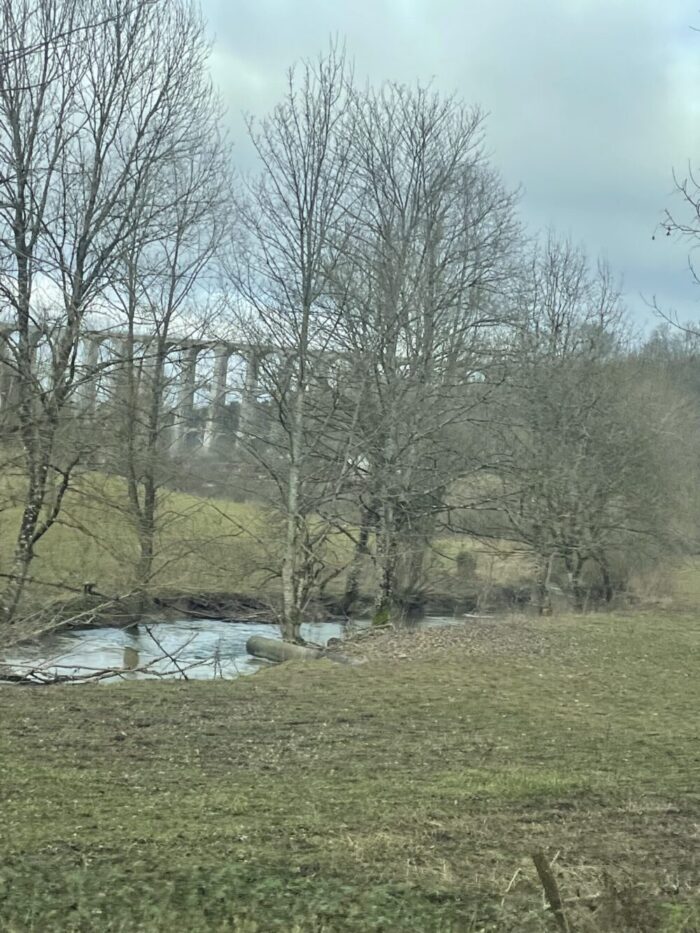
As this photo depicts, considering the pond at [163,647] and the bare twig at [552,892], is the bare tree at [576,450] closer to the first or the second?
the pond at [163,647]

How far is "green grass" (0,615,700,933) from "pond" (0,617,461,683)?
4.05 meters

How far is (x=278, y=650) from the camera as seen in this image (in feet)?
55.2

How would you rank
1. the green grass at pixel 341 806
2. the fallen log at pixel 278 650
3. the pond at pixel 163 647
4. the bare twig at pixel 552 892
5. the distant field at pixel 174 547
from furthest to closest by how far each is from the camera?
the distant field at pixel 174 547 < the fallen log at pixel 278 650 < the pond at pixel 163 647 < the green grass at pixel 341 806 < the bare twig at pixel 552 892

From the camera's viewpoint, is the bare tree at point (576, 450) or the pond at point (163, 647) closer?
the pond at point (163, 647)

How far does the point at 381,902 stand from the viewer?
4211 millimetres

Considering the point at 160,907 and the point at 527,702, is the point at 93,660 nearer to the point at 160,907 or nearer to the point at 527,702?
the point at 527,702

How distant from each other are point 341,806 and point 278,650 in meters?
11.0

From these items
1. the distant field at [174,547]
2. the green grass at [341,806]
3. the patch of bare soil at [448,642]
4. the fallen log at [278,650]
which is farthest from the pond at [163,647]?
the green grass at [341,806]

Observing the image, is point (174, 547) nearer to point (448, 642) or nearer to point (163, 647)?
point (163, 647)

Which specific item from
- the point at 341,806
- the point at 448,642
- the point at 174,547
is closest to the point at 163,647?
the point at 174,547

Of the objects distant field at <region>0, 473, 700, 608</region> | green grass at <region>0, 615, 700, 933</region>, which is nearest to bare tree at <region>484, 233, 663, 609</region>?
distant field at <region>0, 473, 700, 608</region>

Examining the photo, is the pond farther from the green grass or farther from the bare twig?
the bare twig

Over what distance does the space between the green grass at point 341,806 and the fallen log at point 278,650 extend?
4528 millimetres

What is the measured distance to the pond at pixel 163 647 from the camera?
575 inches
